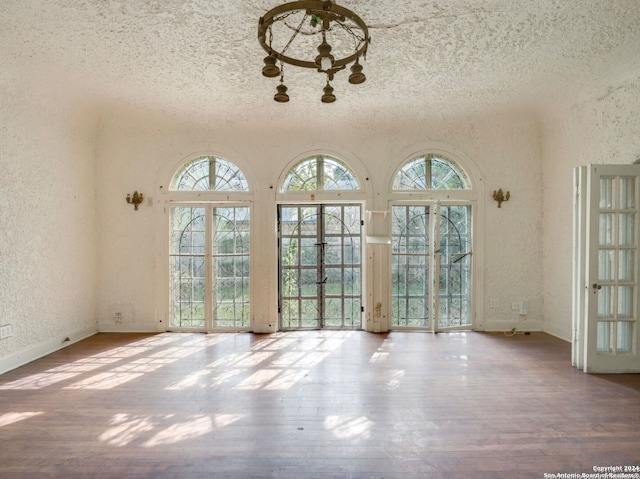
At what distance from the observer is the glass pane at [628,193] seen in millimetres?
3264

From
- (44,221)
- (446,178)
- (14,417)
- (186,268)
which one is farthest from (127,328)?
(446,178)

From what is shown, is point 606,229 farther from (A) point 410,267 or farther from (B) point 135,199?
(B) point 135,199

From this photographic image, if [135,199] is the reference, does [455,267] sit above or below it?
below

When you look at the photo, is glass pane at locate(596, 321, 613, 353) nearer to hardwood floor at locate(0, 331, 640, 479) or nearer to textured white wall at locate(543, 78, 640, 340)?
hardwood floor at locate(0, 331, 640, 479)

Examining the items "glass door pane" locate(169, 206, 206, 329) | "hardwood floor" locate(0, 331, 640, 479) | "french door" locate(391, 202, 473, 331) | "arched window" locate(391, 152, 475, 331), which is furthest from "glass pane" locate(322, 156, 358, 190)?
"hardwood floor" locate(0, 331, 640, 479)

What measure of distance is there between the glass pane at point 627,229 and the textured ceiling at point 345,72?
1369 millimetres

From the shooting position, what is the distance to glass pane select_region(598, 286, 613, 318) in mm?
3328

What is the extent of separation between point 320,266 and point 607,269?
317 cm

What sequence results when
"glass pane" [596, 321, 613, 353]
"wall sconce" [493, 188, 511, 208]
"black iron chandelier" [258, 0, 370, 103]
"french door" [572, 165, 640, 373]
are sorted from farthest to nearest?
"wall sconce" [493, 188, 511, 208]
"glass pane" [596, 321, 613, 353]
"french door" [572, 165, 640, 373]
"black iron chandelier" [258, 0, 370, 103]

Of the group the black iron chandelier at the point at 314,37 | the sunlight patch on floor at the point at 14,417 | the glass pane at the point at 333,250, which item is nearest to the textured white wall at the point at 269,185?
the glass pane at the point at 333,250

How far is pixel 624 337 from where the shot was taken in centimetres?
336

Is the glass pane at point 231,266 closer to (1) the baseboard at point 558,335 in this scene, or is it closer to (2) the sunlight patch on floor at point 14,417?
(2) the sunlight patch on floor at point 14,417

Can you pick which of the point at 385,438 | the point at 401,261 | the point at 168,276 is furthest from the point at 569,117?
the point at 168,276

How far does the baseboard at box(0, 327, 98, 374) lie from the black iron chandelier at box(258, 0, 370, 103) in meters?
3.72
